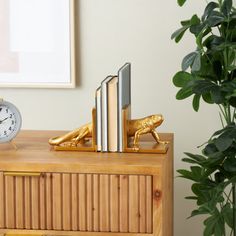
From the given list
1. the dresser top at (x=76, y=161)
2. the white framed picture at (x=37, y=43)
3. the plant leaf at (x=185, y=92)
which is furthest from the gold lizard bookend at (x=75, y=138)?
the white framed picture at (x=37, y=43)

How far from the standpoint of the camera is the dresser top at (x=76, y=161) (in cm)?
206

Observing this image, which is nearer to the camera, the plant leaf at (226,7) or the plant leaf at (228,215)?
the plant leaf at (226,7)

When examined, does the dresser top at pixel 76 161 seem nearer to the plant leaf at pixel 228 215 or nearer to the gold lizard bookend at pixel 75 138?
the gold lizard bookend at pixel 75 138

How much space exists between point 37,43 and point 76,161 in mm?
812

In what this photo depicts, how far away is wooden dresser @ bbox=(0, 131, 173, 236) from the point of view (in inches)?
81.1

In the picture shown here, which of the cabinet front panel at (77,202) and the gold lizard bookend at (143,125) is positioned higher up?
the gold lizard bookend at (143,125)

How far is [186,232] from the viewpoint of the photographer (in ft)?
9.15

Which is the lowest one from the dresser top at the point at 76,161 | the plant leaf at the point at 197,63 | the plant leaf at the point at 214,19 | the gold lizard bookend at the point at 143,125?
the dresser top at the point at 76,161

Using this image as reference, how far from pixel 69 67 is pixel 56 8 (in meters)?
0.24

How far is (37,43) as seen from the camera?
276 centimetres

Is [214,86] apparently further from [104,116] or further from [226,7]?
[104,116]

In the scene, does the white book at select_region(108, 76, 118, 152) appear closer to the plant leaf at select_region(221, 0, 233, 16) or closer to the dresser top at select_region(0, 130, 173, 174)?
the dresser top at select_region(0, 130, 173, 174)

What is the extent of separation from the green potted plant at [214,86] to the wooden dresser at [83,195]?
0.21 metres

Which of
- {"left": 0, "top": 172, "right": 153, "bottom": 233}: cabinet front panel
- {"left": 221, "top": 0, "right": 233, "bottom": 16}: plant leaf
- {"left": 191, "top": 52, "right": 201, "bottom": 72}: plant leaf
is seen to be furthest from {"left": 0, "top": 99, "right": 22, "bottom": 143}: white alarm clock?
{"left": 221, "top": 0, "right": 233, "bottom": 16}: plant leaf
